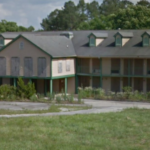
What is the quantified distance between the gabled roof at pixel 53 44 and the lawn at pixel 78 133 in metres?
23.1

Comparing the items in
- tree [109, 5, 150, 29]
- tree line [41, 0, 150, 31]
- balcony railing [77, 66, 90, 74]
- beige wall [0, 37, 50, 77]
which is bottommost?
balcony railing [77, 66, 90, 74]

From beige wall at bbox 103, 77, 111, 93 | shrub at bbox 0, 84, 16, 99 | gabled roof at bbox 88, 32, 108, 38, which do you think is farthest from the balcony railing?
shrub at bbox 0, 84, 16, 99

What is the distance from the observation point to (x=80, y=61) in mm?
50594

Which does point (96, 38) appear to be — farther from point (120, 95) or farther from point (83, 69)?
point (120, 95)

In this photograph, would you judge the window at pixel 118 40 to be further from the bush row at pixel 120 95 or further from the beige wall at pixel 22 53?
the beige wall at pixel 22 53

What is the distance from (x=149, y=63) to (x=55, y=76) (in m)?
9.56

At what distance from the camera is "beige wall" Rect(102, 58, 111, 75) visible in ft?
159

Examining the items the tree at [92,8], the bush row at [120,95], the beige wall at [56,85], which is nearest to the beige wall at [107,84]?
the bush row at [120,95]

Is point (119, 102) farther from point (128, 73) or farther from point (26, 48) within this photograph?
point (26, 48)

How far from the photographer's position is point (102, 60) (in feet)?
160

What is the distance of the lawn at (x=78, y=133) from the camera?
16.7 metres

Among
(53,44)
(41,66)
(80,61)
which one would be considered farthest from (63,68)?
(80,61)

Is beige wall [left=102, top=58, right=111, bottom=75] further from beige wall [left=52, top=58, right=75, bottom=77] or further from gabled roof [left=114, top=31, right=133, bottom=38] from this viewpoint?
beige wall [left=52, top=58, right=75, bottom=77]

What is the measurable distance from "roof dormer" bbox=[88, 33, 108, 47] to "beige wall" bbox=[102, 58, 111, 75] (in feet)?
8.41
